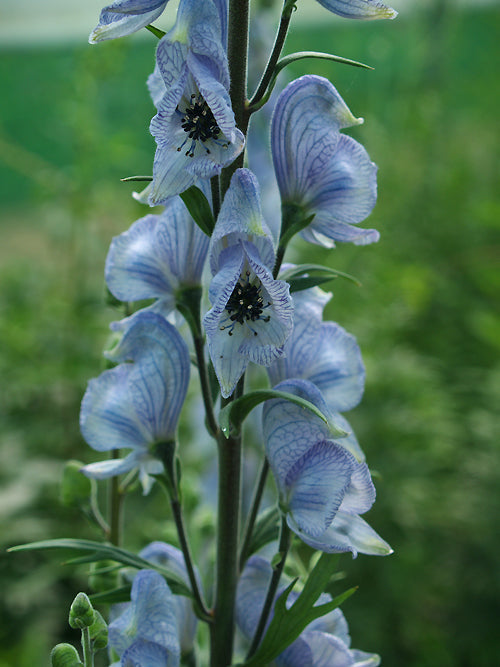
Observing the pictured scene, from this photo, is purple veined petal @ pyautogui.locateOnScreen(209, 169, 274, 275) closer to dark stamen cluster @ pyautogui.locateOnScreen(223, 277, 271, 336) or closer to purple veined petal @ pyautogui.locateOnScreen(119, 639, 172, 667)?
dark stamen cluster @ pyautogui.locateOnScreen(223, 277, 271, 336)

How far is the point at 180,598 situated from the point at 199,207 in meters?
0.29

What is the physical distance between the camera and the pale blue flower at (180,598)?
543 mm

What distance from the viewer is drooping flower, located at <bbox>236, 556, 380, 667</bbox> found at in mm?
488

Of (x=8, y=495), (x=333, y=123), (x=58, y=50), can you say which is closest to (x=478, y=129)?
(x=58, y=50)

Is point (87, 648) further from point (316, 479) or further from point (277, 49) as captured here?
point (277, 49)

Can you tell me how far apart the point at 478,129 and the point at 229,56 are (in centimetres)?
292

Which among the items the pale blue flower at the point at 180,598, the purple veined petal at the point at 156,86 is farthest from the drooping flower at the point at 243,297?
the pale blue flower at the point at 180,598

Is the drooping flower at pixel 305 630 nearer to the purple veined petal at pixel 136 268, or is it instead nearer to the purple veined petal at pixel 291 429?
the purple veined petal at pixel 291 429

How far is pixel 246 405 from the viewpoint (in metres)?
0.46

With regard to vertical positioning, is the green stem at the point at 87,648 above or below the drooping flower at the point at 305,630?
above

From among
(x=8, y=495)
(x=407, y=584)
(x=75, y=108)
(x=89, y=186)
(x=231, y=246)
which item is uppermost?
(x=231, y=246)

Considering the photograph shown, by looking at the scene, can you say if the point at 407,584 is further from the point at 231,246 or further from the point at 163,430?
the point at 231,246

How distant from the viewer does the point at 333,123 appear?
0.48 metres

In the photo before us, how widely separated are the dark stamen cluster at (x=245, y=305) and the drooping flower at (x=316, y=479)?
0.22 ft
